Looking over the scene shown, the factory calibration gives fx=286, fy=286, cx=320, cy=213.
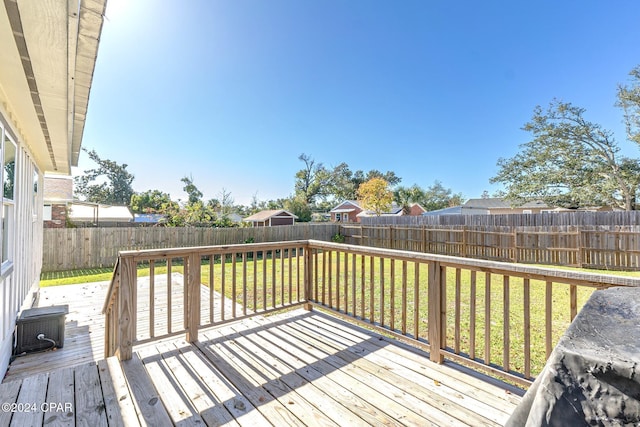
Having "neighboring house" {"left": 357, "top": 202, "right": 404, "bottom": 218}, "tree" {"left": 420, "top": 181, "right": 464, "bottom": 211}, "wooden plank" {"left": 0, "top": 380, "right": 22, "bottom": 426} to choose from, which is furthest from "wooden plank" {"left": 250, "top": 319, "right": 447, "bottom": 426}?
"tree" {"left": 420, "top": 181, "right": 464, "bottom": 211}

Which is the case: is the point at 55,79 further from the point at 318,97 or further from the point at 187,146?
the point at 187,146

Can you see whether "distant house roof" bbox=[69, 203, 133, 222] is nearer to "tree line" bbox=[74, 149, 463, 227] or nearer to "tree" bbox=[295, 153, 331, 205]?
"tree line" bbox=[74, 149, 463, 227]

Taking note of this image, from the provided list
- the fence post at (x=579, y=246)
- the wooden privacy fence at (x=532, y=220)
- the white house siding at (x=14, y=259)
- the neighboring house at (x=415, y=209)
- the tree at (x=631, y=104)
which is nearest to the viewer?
the white house siding at (x=14, y=259)

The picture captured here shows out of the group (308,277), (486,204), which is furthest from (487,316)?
(486,204)

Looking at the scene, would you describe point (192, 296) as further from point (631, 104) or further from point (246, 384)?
point (631, 104)

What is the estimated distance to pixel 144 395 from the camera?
202 cm

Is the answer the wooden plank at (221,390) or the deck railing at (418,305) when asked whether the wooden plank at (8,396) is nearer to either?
the deck railing at (418,305)

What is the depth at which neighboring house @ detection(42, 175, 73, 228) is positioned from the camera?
9.17 m

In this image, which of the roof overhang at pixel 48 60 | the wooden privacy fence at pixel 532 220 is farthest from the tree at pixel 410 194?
the roof overhang at pixel 48 60

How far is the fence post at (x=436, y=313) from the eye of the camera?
2.42m

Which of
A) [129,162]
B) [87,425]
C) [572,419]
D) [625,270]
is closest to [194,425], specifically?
[87,425]

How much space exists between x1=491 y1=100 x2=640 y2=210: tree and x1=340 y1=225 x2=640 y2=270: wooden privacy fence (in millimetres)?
8072

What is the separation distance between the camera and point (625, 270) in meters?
8.44

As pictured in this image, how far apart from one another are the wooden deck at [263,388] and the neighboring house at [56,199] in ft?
27.6
